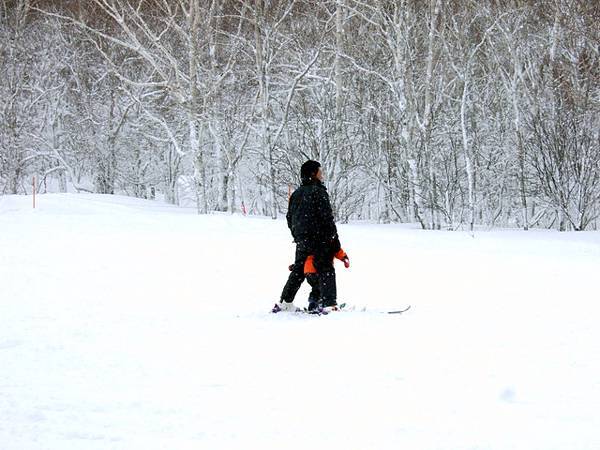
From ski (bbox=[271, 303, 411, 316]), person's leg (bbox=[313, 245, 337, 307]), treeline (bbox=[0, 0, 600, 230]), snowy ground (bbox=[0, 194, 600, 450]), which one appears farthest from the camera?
treeline (bbox=[0, 0, 600, 230])

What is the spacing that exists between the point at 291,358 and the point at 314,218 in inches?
85.5

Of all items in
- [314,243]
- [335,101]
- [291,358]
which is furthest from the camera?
[335,101]

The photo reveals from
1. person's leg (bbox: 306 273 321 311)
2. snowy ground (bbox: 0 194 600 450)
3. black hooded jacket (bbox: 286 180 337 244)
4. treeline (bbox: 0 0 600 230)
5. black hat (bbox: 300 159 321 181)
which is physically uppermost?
treeline (bbox: 0 0 600 230)

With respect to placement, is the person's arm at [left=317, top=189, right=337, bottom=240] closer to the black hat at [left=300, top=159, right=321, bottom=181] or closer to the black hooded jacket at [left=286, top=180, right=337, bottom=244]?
the black hooded jacket at [left=286, top=180, right=337, bottom=244]

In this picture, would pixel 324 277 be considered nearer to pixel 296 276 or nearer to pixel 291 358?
pixel 296 276

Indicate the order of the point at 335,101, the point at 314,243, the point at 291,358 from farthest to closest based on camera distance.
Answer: the point at 335,101 < the point at 314,243 < the point at 291,358

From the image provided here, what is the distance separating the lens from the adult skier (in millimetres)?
6840

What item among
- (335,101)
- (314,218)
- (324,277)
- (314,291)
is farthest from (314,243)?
(335,101)

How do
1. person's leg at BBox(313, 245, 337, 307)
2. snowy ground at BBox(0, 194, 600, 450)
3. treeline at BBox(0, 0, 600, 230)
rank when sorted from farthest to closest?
treeline at BBox(0, 0, 600, 230)
person's leg at BBox(313, 245, 337, 307)
snowy ground at BBox(0, 194, 600, 450)

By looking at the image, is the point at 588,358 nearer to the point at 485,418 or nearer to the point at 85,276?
the point at 485,418

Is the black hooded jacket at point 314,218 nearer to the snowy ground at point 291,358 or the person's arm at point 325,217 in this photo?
the person's arm at point 325,217

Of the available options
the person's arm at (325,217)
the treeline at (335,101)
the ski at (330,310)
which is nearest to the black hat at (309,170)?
the person's arm at (325,217)

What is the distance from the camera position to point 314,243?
Answer: 22.4 feet

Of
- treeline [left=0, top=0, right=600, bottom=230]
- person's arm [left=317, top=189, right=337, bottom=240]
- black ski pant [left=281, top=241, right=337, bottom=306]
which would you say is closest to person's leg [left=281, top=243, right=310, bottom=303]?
black ski pant [left=281, top=241, right=337, bottom=306]
